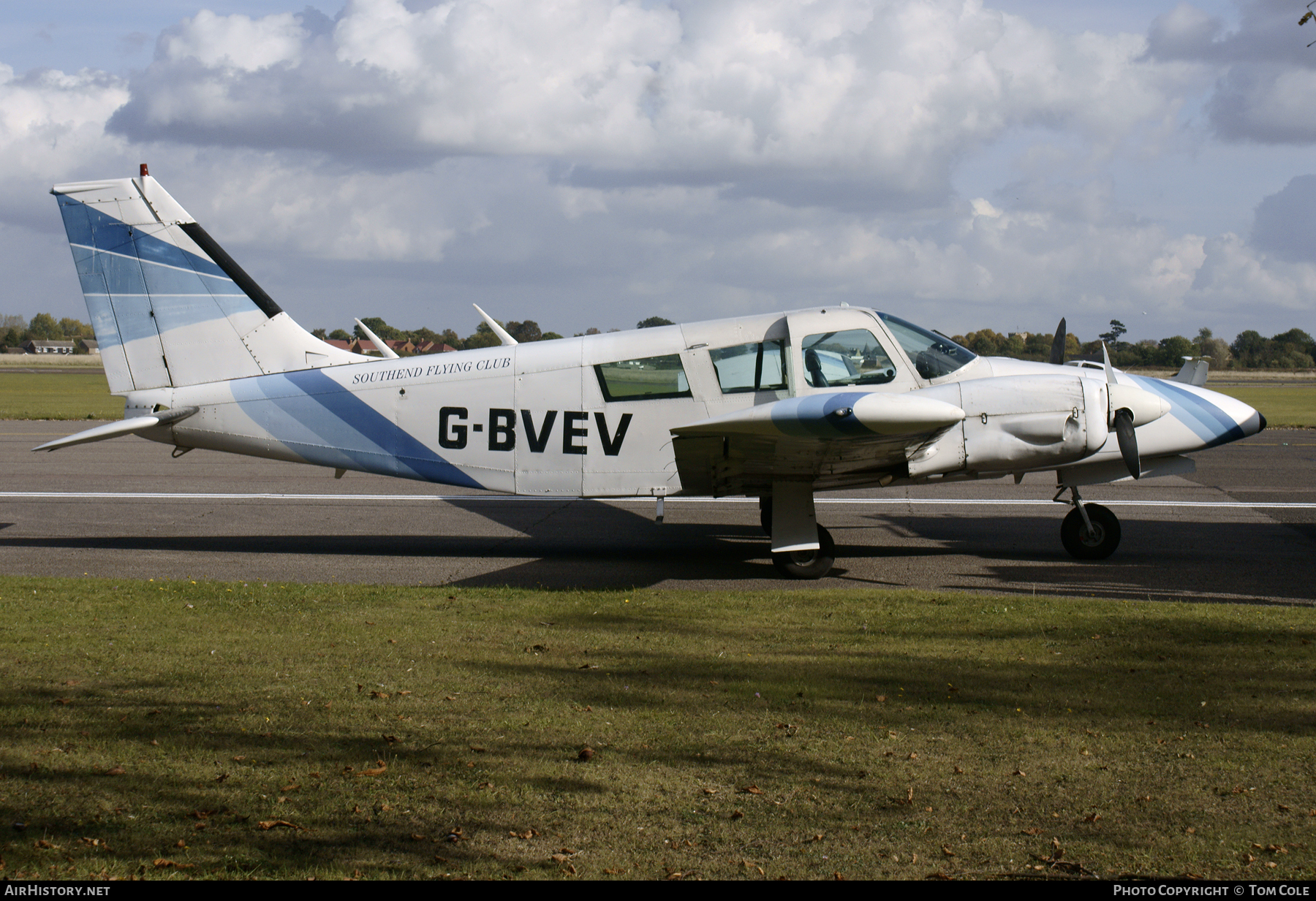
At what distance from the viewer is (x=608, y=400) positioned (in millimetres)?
10508

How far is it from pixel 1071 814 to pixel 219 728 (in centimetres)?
430

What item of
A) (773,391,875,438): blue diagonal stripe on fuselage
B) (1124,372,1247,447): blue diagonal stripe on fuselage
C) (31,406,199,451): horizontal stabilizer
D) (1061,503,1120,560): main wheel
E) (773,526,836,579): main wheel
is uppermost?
(31,406,199,451): horizontal stabilizer

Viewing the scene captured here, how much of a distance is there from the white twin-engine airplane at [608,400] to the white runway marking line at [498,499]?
411 cm

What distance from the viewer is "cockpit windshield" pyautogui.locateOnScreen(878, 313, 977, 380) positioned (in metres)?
Answer: 10.2

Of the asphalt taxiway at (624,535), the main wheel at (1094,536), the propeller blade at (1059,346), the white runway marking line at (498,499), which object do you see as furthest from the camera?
the white runway marking line at (498,499)

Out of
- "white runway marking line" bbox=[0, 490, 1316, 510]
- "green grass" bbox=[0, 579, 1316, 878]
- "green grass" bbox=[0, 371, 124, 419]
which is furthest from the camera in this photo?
"green grass" bbox=[0, 371, 124, 419]

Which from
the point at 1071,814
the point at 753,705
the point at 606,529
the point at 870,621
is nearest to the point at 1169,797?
the point at 1071,814

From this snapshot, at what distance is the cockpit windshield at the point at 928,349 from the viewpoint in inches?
401

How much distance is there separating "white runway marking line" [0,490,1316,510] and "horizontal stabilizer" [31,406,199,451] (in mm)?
4776

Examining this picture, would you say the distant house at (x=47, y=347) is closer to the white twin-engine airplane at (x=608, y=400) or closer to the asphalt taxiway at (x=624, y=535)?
the asphalt taxiway at (x=624, y=535)

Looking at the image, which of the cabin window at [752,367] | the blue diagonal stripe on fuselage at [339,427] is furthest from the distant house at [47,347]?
the cabin window at [752,367]

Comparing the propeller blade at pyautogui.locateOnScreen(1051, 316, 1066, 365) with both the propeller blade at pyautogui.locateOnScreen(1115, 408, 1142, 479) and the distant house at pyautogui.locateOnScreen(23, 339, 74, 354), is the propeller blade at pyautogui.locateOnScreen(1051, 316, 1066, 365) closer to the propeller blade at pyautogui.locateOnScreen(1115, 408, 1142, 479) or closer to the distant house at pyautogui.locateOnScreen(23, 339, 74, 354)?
the propeller blade at pyautogui.locateOnScreen(1115, 408, 1142, 479)

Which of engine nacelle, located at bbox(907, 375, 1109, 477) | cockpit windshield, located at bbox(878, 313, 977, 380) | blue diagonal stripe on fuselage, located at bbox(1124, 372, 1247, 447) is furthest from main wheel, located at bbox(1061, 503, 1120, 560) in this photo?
cockpit windshield, located at bbox(878, 313, 977, 380)
